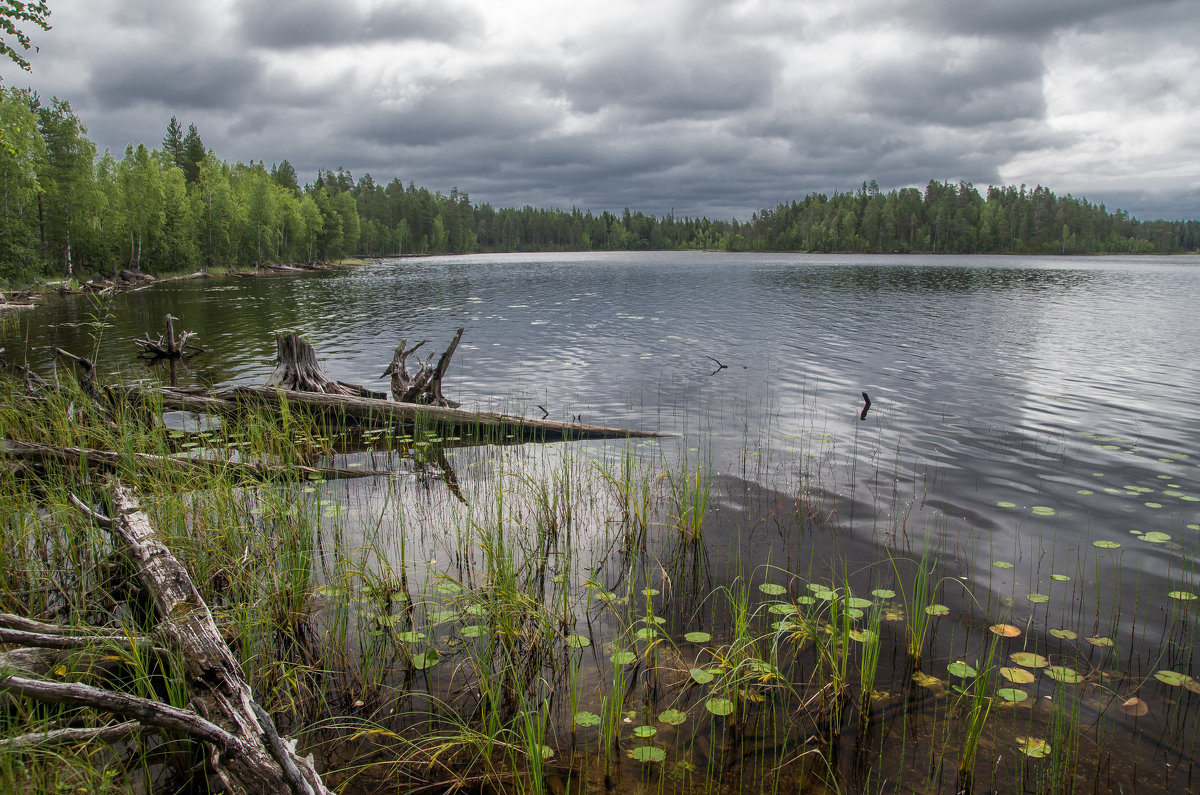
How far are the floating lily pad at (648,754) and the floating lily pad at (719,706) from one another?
16.8 inches

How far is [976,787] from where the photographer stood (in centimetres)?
378

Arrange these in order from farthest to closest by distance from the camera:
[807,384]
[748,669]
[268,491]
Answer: [807,384], [268,491], [748,669]

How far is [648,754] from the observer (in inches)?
152

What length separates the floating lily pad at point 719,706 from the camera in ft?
13.6

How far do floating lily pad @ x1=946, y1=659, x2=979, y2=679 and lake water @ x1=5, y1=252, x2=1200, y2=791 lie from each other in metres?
0.46

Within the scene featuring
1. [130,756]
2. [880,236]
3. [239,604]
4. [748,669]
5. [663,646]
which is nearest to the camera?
[130,756]

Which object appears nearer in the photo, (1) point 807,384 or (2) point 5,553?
(2) point 5,553

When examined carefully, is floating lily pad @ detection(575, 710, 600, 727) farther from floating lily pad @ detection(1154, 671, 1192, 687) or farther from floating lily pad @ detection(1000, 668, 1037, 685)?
floating lily pad @ detection(1154, 671, 1192, 687)

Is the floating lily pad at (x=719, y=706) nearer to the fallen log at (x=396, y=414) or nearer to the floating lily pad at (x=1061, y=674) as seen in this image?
the floating lily pad at (x=1061, y=674)

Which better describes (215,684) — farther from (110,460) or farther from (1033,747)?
(110,460)

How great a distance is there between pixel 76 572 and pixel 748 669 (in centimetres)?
538

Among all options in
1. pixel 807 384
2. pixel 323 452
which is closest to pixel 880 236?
pixel 807 384

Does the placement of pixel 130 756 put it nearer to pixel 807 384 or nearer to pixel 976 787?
pixel 976 787

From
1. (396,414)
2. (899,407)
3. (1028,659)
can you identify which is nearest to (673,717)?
(1028,659)
